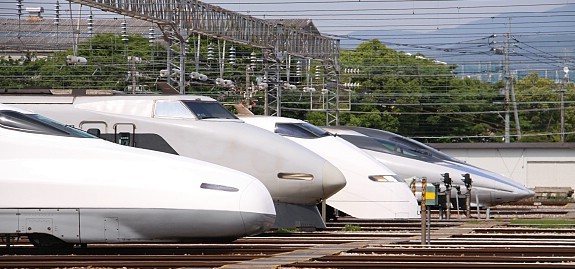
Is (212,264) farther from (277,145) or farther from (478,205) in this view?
(478,205)

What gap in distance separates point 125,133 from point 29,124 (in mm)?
3462

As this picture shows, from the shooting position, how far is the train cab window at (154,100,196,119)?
19.6m

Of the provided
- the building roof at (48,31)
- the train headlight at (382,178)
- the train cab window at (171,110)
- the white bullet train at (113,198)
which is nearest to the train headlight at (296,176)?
the train cab window at (171,110)

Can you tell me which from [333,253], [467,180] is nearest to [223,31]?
[467,180]

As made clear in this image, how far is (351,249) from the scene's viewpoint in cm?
1722

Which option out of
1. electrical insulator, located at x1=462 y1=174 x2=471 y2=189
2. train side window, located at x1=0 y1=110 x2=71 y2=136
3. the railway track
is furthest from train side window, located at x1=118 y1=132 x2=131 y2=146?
electrical insulator, located at x1=462 y1=174 x2=471 y2=189

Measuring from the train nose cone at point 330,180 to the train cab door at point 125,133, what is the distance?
3227 millimetres

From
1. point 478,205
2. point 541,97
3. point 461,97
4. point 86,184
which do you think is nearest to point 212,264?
point 86,184

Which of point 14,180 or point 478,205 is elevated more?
point 14,180

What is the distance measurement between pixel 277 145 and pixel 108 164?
4.84m

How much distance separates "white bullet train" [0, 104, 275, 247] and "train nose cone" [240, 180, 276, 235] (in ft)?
0.05

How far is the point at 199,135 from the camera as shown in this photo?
1947 cm

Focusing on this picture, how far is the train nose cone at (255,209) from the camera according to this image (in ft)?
50.9

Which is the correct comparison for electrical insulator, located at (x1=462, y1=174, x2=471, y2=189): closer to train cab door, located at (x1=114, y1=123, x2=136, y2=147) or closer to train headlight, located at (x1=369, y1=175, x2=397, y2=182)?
train headlight, located at (x1=369, y1=175, x2=397, y2=182)
